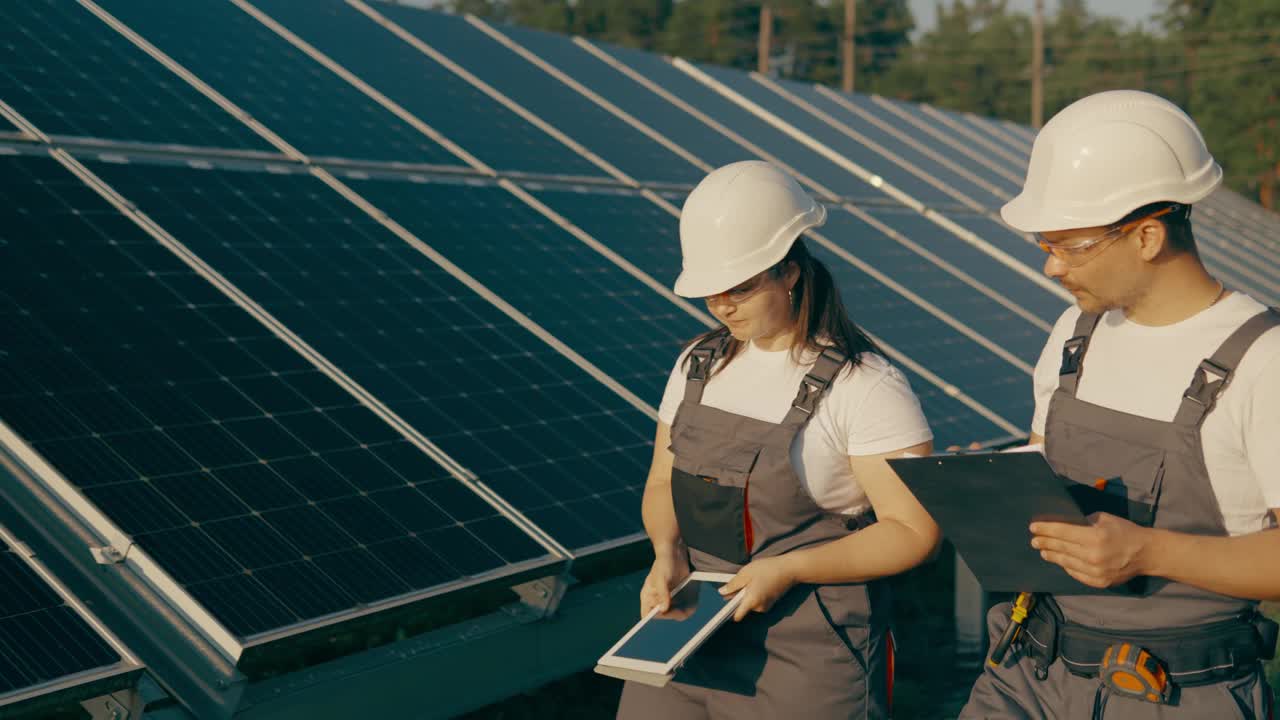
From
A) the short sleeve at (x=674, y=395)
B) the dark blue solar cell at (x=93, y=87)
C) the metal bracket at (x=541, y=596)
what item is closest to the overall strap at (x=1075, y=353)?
the short sleeve at (x=674, y=395)

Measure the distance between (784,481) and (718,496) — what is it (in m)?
0.20

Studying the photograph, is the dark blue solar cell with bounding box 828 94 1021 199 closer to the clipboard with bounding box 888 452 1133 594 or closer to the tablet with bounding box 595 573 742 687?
the tablet with bounding box 595 573 742 687

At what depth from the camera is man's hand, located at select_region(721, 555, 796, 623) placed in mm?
3709

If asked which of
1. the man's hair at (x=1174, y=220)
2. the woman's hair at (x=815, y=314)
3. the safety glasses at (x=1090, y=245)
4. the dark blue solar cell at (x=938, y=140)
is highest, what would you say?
the man's hair at (x=1174, y=220)

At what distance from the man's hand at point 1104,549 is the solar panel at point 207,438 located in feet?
8.47

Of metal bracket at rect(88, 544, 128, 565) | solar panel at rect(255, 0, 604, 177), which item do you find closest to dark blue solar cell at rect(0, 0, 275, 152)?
solar panel at rect(255, 0, 604, 177)

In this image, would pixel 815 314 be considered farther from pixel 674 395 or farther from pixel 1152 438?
pixel 1152 438

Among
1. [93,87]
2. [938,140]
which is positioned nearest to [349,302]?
[93,87]

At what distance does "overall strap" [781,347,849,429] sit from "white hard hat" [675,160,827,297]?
1.03 feet

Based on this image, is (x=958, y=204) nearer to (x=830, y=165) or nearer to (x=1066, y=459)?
(x=830, y=165)

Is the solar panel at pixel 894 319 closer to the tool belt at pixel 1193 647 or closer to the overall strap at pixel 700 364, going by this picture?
the overall strap at pixel 700 364

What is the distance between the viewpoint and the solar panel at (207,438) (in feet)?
15.6

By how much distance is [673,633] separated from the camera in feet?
12.0

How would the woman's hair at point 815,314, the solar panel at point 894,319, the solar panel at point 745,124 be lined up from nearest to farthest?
the woman's hair at point 815,314 → the solar panel at point 894,319 → the solar panel at point 745,124
